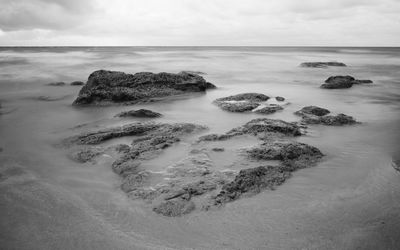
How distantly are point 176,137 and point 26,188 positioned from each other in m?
2.74

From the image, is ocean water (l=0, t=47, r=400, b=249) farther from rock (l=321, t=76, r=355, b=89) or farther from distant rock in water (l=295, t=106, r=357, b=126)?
rock (l=321, t=76, r=355, b=89)

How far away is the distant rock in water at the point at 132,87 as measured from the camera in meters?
10.4

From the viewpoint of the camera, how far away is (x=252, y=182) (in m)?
4.43

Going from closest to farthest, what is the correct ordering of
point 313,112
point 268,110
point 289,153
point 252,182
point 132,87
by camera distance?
point 252,182, point 289,153, point 313,112, point 268,110, point 132,87

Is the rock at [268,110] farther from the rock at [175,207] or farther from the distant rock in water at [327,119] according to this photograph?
the rock at [175,207]

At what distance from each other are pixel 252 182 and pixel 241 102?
18.0 ft

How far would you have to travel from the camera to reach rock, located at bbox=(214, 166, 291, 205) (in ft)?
13.7

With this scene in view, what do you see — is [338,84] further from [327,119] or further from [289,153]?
[289,153]

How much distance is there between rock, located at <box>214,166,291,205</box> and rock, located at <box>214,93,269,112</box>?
423 cm

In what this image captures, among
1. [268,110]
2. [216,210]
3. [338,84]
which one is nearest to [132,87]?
[268,110]

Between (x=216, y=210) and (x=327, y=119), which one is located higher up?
(x=327, y=119)

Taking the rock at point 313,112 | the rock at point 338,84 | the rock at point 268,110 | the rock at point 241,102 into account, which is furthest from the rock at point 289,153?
the rock at point 338,84

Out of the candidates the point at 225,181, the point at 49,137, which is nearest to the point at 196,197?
the point at 225,181

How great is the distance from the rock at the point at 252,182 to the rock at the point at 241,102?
13.9ft
